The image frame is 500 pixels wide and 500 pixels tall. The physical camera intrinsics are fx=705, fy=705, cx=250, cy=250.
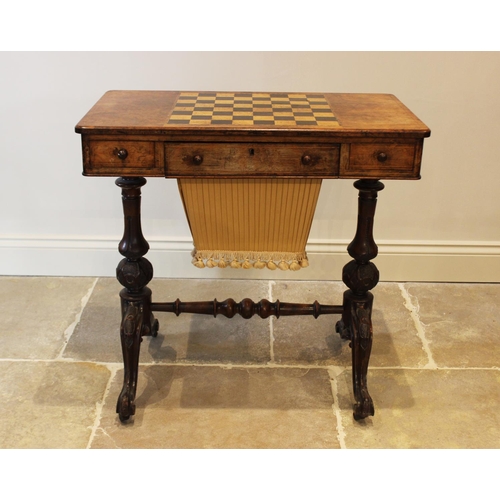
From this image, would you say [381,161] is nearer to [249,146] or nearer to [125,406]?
[249,146]

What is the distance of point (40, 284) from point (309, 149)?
1.96 meters

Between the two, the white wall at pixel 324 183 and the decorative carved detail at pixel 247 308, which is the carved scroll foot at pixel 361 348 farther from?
the white wall at pixel 324 183

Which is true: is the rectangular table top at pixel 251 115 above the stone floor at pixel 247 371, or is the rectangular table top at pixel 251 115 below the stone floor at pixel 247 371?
above

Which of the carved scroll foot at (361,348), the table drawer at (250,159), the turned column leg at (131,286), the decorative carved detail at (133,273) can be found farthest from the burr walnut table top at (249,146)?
the carved scroll foot at (361,348)

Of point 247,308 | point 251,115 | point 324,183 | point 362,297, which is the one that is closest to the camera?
point 251,115

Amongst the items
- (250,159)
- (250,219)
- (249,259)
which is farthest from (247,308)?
(250,159)

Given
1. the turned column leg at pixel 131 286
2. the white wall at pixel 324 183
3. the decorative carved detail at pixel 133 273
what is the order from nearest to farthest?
1. the turned column leg at pixel 131 286
2. the decorative carved detail at pixel 133 273
3. the white wall at pixel 324 183

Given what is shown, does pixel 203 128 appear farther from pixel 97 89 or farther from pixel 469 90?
pixel 469 90

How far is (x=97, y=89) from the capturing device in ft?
11.3

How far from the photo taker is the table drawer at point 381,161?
2434 mm

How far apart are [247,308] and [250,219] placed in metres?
0.42

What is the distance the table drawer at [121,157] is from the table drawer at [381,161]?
0.68 m

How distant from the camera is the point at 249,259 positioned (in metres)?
2.88

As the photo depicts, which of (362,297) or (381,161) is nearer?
(381,161)
